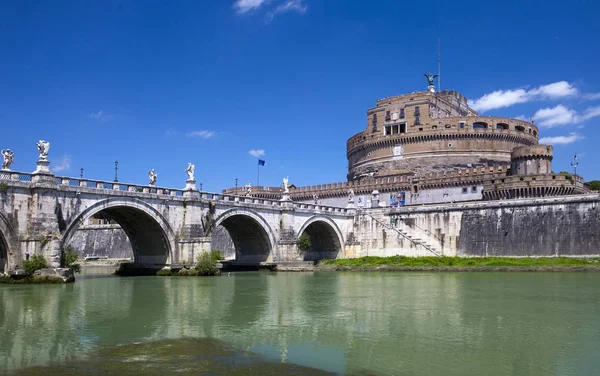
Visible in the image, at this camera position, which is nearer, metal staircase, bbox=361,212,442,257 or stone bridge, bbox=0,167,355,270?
stone bridge, bbox=0,167,355,270

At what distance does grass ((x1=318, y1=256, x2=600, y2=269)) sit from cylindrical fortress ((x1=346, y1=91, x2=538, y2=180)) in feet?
74.0

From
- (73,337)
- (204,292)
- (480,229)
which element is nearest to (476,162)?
(480,229)

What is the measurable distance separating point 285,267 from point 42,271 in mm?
23167

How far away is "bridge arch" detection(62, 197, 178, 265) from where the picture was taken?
38344 millimetres

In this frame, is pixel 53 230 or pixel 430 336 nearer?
pixel 430 336

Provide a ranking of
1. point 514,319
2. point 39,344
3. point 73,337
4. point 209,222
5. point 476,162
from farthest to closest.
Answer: point 476,162, point 209,222, point 514,319, point 73,337, point 39,344

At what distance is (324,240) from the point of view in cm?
6100

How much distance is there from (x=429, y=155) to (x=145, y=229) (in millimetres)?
45191

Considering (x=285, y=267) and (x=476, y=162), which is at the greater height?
(x=476, y=162)

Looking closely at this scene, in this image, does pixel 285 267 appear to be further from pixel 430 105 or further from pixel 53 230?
pixel 430 105

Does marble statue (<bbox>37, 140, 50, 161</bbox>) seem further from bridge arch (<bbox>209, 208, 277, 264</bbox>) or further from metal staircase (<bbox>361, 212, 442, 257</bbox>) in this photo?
metal staircase (<bbox>361, 212, 442, 257</bbox>)

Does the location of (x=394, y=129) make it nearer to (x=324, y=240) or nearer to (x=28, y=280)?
(x=324, y=240)

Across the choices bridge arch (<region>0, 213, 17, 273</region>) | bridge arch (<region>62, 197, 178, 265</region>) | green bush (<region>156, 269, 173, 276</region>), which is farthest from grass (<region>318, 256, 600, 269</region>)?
bridge arch (<region>0, 213, 17, 273</region>)

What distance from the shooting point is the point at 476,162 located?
74375 mm
